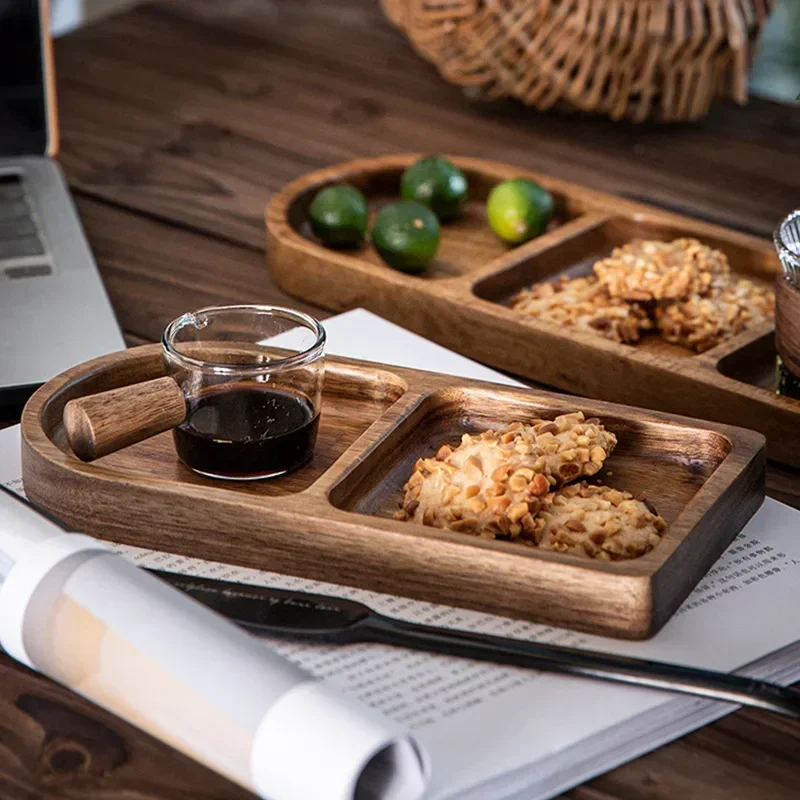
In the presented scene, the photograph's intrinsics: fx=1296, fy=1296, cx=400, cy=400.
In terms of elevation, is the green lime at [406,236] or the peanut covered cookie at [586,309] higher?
the green lime at [406,236]

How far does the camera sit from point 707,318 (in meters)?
1.19

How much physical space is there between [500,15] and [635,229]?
430 millimetres

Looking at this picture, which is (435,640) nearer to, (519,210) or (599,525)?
(599,525)

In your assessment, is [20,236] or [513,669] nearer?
[513,669]

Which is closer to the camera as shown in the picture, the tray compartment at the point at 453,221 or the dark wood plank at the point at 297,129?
the tray compartment at the point at 453,221

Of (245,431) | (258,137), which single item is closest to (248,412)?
(245,431)

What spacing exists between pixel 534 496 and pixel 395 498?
0.12 m

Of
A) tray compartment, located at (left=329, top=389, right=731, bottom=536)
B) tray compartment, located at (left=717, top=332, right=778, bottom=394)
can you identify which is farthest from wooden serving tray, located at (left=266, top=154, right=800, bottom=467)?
tray compartment, located at (left=329, top=389, right=731, bottom=536)

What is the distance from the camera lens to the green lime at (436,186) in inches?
56.5

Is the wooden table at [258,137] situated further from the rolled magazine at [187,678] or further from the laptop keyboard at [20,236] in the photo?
the rolled magazine at [187,678]

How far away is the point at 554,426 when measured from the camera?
3.06 feet

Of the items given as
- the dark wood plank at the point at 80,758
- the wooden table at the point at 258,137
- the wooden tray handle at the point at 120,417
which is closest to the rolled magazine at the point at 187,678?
the dark wood plank at the point at 80,758

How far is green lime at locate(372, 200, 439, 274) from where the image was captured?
131 cm

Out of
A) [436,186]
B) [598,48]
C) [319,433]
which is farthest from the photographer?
[598,48]
